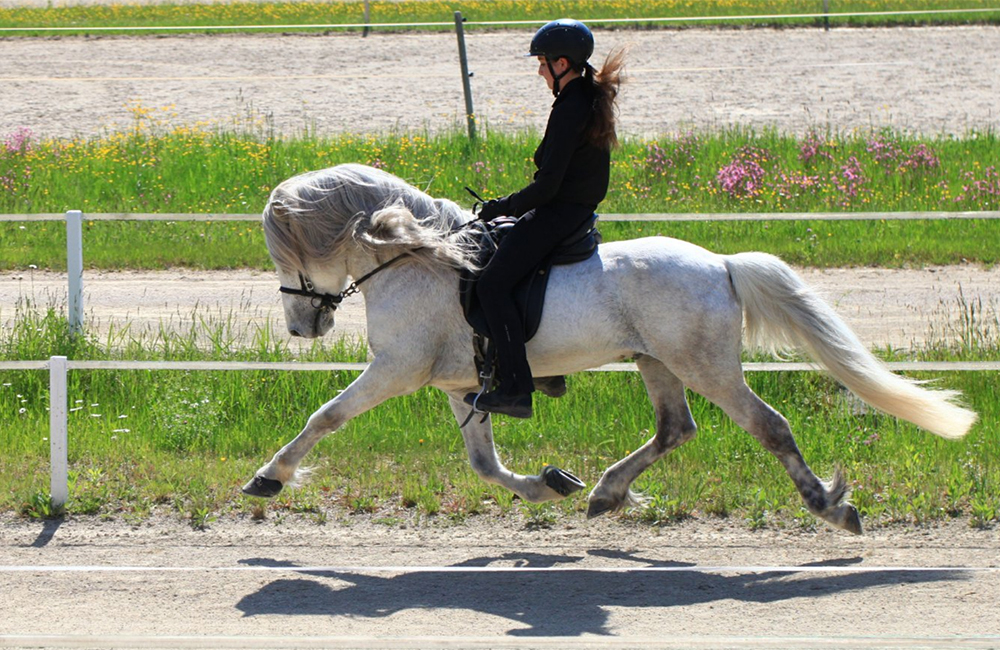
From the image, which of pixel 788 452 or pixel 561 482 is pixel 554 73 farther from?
pixel 788 452

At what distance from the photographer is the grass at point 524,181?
13.8m

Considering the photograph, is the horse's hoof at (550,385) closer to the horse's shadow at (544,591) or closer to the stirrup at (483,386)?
the stirrup at (483,386)

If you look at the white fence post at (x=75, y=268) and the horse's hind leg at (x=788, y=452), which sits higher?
the white fence post at (x=75, y=268)

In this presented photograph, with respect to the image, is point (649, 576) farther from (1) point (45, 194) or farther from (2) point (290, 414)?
(1) point (45, 194)

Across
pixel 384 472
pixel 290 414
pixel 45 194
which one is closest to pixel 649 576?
pixel 384 472

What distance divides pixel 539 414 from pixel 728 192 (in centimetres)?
695

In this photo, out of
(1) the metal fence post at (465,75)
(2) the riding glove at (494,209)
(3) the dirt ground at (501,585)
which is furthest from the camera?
(1) the metal fence post at (465,75)

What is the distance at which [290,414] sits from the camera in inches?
352

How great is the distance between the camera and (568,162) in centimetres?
623

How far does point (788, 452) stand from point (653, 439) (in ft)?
2.34

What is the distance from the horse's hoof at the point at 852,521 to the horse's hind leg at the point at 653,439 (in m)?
0.87

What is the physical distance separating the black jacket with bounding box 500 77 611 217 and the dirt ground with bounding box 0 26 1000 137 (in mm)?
12033

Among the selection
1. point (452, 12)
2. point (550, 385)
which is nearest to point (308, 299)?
point (550, 385)

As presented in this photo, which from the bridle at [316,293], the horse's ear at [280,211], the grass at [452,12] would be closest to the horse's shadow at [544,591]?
the bridle at [316,293]
